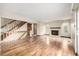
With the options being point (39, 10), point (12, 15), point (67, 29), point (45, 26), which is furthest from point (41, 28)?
point (12, 15)

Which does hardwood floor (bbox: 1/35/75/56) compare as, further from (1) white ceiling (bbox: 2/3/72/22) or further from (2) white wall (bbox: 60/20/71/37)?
(1) white ceiling (bbox: 2/3/72/22)

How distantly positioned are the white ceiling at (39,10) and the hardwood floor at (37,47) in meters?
0.43

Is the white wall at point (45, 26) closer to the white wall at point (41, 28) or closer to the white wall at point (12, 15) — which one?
the white wall at point (41, 28)

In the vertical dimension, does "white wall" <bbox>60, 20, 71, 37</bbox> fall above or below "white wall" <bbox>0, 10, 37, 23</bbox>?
below

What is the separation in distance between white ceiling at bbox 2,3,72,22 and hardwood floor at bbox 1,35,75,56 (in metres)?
0.43

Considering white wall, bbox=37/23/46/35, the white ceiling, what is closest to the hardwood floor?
white wall, bbox=37/23/46/35

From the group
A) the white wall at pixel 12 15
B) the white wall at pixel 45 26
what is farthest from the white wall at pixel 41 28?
the white wall at pixel 12 15

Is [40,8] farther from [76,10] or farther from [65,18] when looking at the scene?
[76,10]

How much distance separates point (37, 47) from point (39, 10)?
0.80 metres

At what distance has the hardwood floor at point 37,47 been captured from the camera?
268cm

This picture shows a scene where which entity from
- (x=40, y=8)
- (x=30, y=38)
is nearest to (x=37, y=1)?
(x=40, y=8)

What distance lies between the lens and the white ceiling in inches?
104

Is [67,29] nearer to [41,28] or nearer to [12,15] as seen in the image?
[41,28]

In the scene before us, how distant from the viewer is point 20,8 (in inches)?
105
